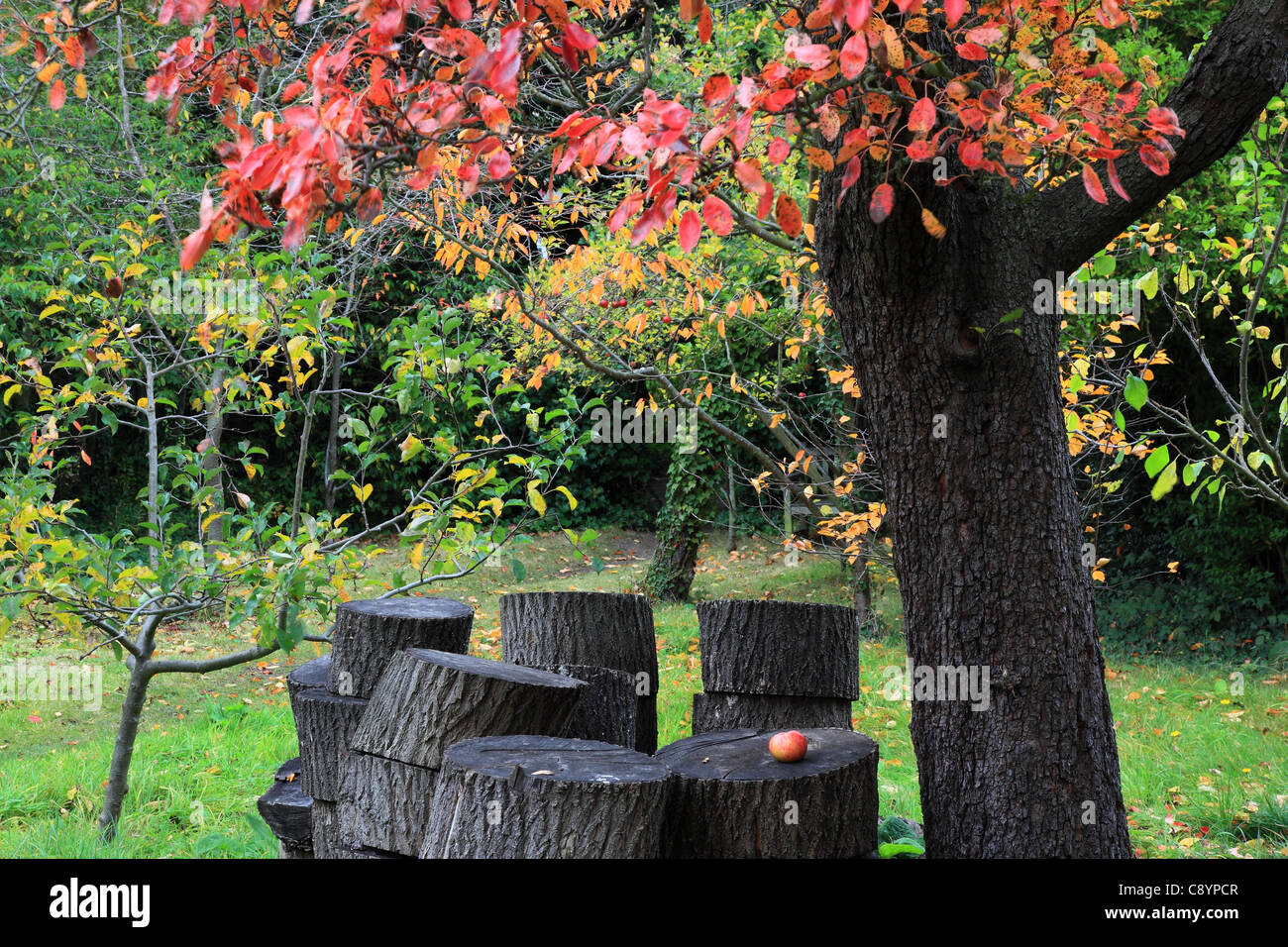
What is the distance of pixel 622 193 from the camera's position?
29.0 ft

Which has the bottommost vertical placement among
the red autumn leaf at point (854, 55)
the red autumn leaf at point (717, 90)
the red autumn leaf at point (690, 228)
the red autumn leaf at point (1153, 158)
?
the red autumn leaf at point (690, 228)

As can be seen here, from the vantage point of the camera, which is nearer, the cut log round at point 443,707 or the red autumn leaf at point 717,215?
the red autumn leaf at point 717,215

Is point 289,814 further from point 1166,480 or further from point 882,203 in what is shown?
point 1166,480

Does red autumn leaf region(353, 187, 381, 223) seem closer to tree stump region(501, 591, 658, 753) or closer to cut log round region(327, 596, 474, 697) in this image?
cut log round region(327, 596, 474, 697)

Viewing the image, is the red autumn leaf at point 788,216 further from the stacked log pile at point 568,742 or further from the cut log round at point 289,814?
the cut log round at point 289,814

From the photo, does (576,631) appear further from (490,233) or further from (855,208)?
(490,233)

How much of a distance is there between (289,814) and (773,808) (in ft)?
6.07

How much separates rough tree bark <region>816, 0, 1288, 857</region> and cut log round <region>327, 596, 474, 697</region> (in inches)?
59.8

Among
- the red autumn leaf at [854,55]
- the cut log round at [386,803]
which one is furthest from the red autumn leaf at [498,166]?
the cut log round at [386,803]

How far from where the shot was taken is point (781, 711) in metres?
3.54

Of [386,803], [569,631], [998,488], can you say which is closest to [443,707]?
[386,803]

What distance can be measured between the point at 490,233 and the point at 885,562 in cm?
388

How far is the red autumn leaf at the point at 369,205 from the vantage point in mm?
2002

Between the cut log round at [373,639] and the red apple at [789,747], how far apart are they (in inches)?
47.2
